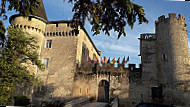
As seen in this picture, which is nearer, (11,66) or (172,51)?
(11,66)

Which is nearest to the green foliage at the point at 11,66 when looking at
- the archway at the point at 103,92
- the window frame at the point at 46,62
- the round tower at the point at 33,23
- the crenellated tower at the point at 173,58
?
the window frame at the point at 46,62

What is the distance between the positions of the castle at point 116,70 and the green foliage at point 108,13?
11.6 meters

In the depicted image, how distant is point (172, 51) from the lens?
16.6 m

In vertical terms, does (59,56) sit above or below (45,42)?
below

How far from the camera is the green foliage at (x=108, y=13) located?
675cm

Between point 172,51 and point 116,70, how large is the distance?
6.83 meters

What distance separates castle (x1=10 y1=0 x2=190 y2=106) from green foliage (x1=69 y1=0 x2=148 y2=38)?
1165 centimetres

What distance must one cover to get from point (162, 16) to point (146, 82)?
327 inches

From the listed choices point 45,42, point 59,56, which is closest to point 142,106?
point 59,56

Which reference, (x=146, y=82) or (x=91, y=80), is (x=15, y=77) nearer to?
(x=91, y=80)

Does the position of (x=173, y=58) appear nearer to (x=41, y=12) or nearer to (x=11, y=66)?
(x=11, y=66)

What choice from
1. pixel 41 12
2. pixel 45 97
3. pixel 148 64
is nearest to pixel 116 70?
pixel 148 64

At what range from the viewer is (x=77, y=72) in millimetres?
18828

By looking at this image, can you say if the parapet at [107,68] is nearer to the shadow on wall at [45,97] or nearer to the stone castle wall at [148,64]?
the stone castle wall at [148,64]
